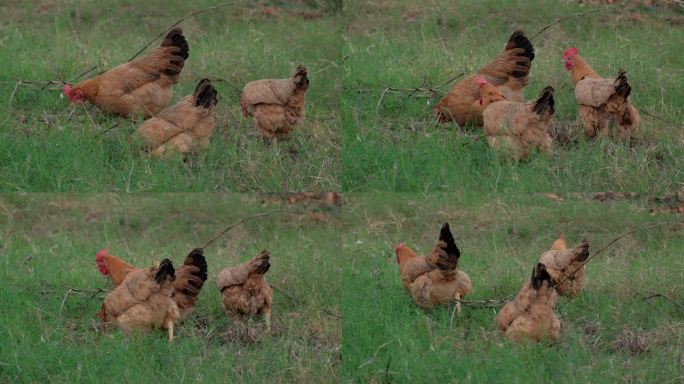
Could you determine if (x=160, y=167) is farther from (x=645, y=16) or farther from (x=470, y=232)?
(x=645, y=16)

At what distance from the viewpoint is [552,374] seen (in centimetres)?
797

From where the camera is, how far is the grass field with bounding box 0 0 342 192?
920 centimetres

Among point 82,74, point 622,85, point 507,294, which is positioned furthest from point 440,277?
point 82,74

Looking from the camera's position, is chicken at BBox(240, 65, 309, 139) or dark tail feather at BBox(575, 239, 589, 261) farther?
chicken at BBox(240, 65, 309, 139)

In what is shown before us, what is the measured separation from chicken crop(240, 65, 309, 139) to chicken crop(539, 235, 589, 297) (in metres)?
2.31

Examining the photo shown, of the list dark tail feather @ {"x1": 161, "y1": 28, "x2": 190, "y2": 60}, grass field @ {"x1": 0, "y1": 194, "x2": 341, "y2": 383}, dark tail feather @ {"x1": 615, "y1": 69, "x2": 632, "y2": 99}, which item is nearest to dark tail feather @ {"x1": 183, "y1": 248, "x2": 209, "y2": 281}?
grass field @ {"x1": 0, "y1": 194, "x2": 341, "y2": 383}

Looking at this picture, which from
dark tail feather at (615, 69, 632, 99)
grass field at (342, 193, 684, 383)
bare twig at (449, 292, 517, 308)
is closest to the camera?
grass field at (342, 193, 684, 383)

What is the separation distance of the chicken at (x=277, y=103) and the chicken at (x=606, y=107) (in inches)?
88.0

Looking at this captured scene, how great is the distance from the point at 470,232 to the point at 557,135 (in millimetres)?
1261

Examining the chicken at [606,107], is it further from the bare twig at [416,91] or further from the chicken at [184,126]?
the chicken at [184,126]

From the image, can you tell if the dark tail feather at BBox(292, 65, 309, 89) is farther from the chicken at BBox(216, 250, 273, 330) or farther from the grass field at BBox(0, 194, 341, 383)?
the grass field at BBox(0, 194, 341, 383)

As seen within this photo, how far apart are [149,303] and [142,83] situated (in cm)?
198

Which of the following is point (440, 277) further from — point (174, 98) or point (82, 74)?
point (82, 74)

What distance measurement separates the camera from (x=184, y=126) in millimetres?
9203
